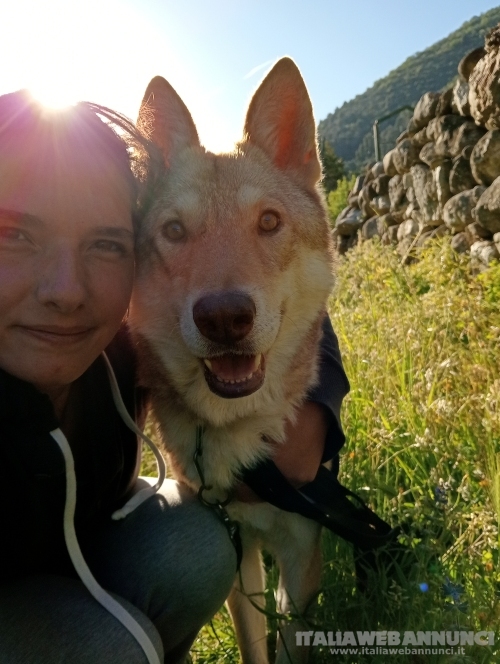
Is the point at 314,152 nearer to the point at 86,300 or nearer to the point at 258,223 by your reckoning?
the point at 258,223

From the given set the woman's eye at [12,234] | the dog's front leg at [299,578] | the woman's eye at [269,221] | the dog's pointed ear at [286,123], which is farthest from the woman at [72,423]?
the dog's pointed ear at [286,123]

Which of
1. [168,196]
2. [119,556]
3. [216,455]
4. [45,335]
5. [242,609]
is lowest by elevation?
[242,609]

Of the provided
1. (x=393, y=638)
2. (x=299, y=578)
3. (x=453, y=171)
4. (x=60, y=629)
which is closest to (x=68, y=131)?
(x=60, y=629)

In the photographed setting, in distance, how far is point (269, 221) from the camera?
1.98 m

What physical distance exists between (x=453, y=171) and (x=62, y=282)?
5.30 metres

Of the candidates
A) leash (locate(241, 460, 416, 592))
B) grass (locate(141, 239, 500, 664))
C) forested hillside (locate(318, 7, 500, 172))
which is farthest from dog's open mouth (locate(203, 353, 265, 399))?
forested hillside (locate(318, 7, 500, 172))

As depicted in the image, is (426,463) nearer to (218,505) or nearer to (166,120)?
(218,505)

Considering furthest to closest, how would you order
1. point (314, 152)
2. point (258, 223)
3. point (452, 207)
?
point (452, 207) → point (314, 152) → point (258, 223)

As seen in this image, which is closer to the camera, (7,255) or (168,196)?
(7,255)

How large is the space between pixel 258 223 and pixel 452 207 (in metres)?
4.42

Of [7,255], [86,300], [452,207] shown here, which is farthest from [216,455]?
[452,207]

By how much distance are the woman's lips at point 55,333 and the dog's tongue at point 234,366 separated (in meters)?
0.43

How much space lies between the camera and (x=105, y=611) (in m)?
1.54

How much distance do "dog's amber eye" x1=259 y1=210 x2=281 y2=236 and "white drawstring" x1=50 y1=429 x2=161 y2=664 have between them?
99 cm
